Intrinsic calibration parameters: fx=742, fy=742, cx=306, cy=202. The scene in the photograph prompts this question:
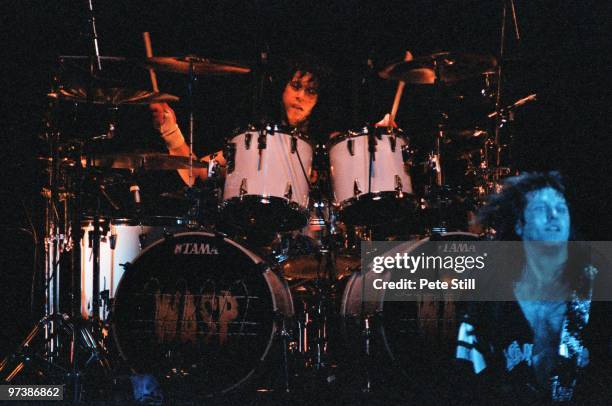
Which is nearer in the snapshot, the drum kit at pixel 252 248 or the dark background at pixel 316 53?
the drum kit at pixel 252 248

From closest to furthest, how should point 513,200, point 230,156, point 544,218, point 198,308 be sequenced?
point 544,218 → point 513,200 → point 198,308 → point 230,156

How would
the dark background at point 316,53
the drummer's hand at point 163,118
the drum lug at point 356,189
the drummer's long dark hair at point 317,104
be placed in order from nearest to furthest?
the drum lug at point 356,189, the dark background at point 316,53, the drummer's hand at point 163,118, the drummer's long dark hair at point 317,104

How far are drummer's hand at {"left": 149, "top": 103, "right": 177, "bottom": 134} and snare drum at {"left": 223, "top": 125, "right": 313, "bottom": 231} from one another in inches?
33.4

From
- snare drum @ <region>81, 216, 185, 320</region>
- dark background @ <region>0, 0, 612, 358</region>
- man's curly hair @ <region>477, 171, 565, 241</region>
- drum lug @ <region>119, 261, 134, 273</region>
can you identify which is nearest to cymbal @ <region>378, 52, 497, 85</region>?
dark background @ <region>0, 0, 612, 358</region>

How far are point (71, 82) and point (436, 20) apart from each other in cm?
255

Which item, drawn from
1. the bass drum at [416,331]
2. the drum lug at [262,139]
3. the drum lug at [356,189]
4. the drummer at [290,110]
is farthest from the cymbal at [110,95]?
the bass drum at [416,331]

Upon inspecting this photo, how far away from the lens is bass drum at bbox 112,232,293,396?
3.62 metres

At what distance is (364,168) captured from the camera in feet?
12.5

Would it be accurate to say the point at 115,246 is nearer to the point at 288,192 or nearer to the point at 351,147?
the point at 288,192

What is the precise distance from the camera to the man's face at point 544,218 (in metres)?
3.26

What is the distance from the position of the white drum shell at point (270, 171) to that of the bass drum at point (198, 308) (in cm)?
31

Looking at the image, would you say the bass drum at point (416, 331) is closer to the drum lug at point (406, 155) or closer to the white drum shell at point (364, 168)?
the white drum shell at point (364, 168)

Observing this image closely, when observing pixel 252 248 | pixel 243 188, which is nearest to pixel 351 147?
pixel 243 188

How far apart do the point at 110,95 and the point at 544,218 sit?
218cm
